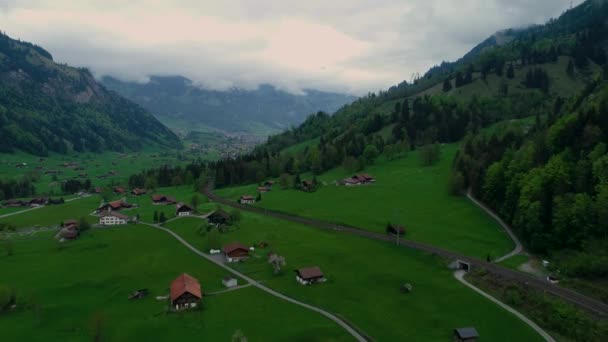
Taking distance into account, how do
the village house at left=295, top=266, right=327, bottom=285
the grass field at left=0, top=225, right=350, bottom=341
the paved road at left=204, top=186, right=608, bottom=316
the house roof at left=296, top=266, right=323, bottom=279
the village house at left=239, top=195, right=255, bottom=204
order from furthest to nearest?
the village house at left=239, top=195, right=255, bottom=204 < the house roof at left=296, top=266, right=323, bottom=279 < the village house at left=295, top=266, right=327, bottom=285 < the paved road at left=204, top=186, right=608, bottom=316 < the grass field at left=0, top=225, right=350, bottom=341

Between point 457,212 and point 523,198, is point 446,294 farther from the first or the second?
point 457,212

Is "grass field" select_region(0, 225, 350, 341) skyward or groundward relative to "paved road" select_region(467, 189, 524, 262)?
groundward

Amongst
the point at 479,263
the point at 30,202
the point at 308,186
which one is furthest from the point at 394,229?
the point at 30,202

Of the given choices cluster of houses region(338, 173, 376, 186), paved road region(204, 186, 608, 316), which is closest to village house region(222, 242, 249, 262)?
paved road region(204, 186, 608, 316)

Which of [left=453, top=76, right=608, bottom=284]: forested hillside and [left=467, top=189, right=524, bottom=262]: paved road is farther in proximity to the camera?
[left=467, top=189, right=524, bottom=262]: paved road

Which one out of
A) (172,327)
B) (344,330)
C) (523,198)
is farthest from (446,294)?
(172,327)

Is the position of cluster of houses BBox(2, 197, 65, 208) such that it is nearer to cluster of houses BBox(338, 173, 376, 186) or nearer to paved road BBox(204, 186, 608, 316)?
paved road BBox(204, 186, 608, 316)

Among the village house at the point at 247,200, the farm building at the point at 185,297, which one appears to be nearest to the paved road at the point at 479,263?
the village house at the point at 247,200
